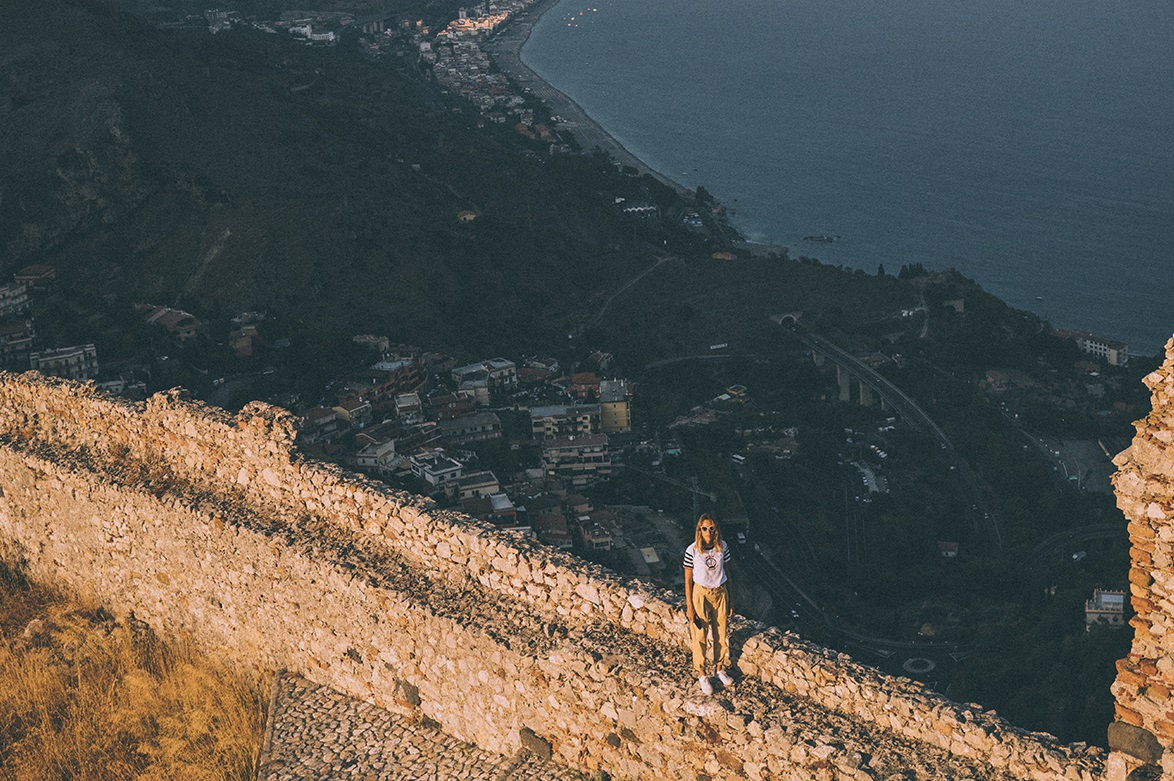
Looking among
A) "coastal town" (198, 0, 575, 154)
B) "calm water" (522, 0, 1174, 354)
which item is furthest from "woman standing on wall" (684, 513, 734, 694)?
"coastal town" (198, 0, 575, 154)

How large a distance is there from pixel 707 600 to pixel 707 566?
0.47 ft

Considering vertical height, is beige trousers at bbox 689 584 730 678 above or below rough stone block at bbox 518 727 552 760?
above

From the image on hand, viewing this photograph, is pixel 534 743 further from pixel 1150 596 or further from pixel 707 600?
pixel 1150 596

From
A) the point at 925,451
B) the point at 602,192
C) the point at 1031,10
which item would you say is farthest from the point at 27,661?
the point at 1031,10

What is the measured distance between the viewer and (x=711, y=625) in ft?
18.7

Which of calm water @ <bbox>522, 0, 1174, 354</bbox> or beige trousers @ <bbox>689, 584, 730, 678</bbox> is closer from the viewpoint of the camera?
beige trousers @ <bbox>689, 584, 730, 678</bbox>

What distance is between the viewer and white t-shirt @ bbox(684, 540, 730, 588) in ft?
18.4

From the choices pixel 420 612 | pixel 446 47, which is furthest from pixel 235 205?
pixel 446 47

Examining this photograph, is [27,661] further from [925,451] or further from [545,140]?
[545,140]

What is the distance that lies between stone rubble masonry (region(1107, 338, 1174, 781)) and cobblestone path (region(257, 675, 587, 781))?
8.42ft

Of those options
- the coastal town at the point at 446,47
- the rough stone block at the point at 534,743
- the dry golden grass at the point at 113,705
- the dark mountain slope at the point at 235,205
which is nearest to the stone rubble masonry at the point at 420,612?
the rough stone block at the point at 534,743

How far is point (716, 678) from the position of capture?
18.6ft

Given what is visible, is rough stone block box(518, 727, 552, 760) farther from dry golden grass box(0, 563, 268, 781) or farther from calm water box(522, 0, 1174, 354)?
calm water box(522, 0, 1174, 354)

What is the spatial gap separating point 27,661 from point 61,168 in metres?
53.5
